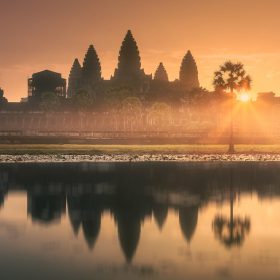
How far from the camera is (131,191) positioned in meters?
32.0

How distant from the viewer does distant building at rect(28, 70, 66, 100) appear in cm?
17675

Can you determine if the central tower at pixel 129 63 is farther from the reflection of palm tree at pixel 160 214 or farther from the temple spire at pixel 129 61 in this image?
the reflection of palm tree at pixel 160 214

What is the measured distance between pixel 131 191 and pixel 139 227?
10.9 m

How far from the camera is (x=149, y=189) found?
33.1 metres

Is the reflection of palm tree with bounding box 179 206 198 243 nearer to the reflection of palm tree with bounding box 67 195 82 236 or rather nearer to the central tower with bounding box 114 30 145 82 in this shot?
the reflection of palm tree with bounding box 67 195 82 236

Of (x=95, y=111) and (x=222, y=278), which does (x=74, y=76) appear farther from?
(x=222, y=278)

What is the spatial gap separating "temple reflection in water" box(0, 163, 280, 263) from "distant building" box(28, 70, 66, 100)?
129 meters

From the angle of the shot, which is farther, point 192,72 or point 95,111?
point 192,72

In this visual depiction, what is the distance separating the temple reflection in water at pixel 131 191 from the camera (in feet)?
70.7

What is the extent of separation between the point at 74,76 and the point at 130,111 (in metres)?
66.7

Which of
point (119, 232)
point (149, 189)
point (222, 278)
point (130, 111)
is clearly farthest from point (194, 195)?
point (130, 111)

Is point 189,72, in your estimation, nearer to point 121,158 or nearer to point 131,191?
point 121,158

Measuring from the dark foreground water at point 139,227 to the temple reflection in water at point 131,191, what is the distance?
0.18 ft

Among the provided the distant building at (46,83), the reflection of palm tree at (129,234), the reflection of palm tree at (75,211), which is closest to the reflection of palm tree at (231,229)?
the reflection of palm tree at (129,234)
